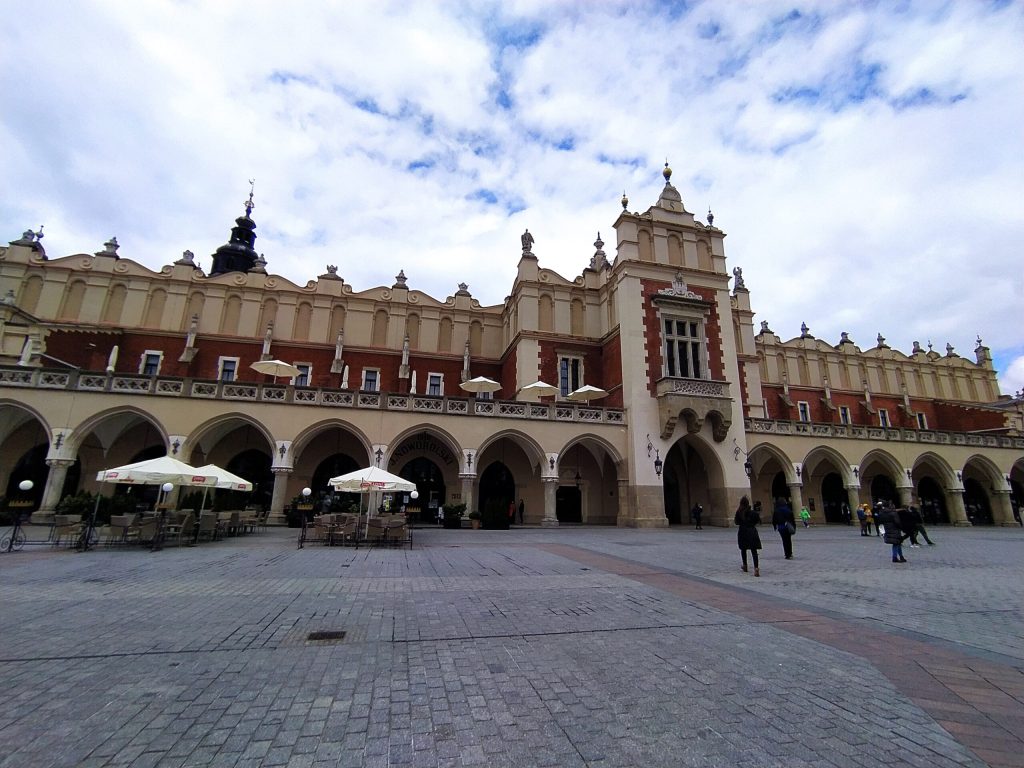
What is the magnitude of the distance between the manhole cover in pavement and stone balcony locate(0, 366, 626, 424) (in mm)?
17564

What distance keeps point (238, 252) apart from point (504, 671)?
43.6 m

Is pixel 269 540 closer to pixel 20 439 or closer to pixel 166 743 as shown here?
pixel 166 743

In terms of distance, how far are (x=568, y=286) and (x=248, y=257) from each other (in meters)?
26.9

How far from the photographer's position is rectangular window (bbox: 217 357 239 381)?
1102 inches

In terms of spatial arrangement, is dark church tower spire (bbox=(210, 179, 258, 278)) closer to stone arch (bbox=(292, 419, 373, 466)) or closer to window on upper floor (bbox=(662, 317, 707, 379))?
stone arch (bbox=(292, 419, 373, 466))

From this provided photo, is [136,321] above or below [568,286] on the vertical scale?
below

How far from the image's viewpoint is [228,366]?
28.2 meters

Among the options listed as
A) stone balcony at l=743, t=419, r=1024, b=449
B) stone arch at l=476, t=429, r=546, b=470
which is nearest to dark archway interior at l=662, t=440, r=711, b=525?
stone balcony at l=743, t=419, r=1024, b=449

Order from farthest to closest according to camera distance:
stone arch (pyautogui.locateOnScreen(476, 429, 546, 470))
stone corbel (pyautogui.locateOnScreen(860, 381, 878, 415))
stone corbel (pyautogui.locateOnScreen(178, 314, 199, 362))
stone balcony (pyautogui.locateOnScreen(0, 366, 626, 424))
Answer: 1. stone corbel (pyautogui.locateOnScreen(860, 381, 878, 415))
2. stone corbel (pyautogui.locateOnScreen(178, 314, 199, 362))
3. stone arch (pyautogui.locateOnScreen(476, 429, 546, 470))
4. stone balcony (pyautogui.locateOnScreen(0, 366, 626, 424))

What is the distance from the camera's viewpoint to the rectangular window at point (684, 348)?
2659 centimetres

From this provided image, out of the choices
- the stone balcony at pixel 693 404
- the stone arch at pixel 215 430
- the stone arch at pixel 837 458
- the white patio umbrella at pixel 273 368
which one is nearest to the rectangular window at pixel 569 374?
the stone balcony at pixel 693 404

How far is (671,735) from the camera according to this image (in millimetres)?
3268

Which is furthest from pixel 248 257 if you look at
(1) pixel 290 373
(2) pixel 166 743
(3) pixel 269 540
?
(2) pixel 166 743

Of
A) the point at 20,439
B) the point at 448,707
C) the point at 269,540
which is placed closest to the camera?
the point at 448,707
